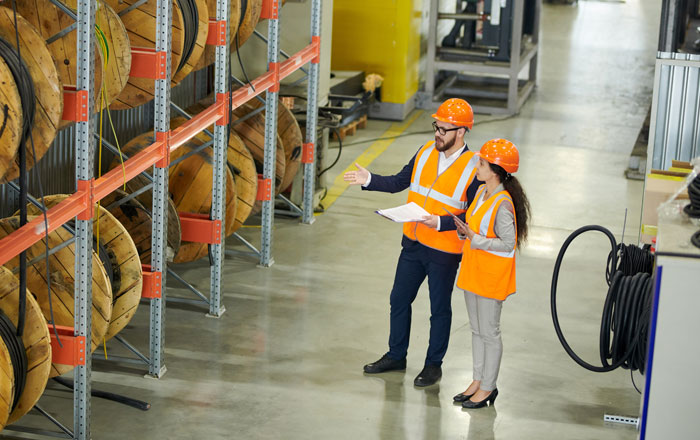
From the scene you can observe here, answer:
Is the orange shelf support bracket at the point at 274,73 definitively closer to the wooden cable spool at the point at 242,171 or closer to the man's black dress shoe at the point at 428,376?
the wooden cable spool at the point at 242,171

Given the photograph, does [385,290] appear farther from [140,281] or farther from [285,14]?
[285,14]

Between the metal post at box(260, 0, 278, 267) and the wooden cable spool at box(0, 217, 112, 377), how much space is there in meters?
3.50

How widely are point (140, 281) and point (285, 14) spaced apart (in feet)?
20.7

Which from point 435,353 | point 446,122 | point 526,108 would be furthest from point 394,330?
point 526,108

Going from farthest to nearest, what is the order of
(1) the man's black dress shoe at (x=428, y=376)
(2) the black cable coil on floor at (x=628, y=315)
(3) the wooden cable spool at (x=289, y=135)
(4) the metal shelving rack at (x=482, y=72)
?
(4) the metal shelving rack at (x=482, y=72) → (3) the wooden cable spool at (x=289, y=135) → (1) the man's black dress shoe at (x=428, y=376) → (2) the black cable coil on floor at (x=628, y=315)

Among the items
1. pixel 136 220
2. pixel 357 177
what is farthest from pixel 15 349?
pixel 357 177

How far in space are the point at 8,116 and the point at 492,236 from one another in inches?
128

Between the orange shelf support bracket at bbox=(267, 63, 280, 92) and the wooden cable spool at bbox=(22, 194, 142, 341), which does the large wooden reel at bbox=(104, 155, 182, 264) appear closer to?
the wooden cable spool at bbox=(22, 194, 142, 341)

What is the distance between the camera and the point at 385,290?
9820 millimetres

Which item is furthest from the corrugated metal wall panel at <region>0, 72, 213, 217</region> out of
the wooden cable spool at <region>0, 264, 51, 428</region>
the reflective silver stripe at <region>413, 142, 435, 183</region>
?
the reflective silver stripe at <region>413, 142, 435, 183</region>

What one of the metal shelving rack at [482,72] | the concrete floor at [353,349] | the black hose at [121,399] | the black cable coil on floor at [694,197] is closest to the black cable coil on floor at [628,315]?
the black cable coil on floor at [694,197]

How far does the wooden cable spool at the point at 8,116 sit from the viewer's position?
5.35 meters

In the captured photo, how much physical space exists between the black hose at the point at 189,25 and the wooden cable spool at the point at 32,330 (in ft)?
8.65

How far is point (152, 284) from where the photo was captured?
7.58 meters
